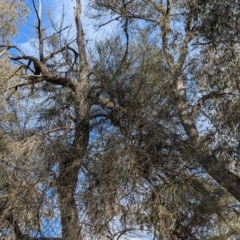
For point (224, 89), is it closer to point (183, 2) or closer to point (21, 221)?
point (183, 2)

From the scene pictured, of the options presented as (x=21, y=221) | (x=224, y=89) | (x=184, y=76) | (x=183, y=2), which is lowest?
(x=21, y=221)

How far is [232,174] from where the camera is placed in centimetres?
943

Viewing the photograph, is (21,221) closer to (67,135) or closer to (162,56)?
(67,135)

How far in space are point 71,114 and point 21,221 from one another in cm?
258

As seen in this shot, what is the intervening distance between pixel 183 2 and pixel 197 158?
3.58 metres

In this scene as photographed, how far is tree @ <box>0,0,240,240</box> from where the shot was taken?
8.48 m

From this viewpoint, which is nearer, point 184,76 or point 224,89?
point 224,89

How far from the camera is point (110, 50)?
10.1m

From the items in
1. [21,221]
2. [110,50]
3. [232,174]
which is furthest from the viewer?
[110,50]

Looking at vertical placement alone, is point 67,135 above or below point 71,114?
below

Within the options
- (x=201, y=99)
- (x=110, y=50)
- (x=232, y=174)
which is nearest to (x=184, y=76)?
(x=201, y=99)

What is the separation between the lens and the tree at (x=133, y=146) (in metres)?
8.48

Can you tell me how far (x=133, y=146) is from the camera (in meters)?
8.88

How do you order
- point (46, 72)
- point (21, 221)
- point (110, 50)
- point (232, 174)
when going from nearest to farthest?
point (21, 221) < point (232, 174) < point (110, 50) < point (46, 72)
